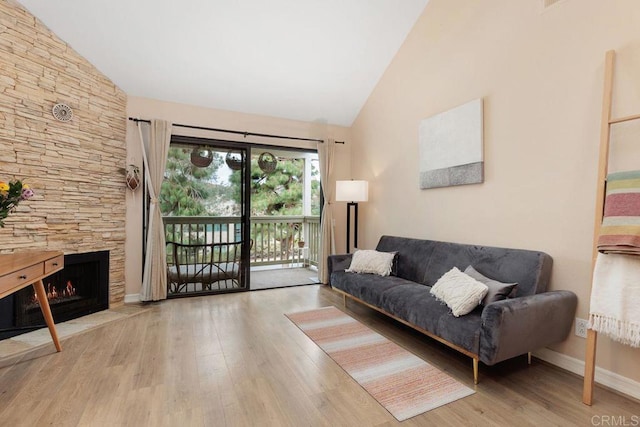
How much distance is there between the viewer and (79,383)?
1.95 meters

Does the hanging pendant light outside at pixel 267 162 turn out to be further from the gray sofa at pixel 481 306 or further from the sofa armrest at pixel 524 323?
the sofa armrest at pixel 524 323

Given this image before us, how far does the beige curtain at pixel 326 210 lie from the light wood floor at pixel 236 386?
186 cm

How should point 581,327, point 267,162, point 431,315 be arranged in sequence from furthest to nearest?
point 267,162 → point 431,315 → point 581,327

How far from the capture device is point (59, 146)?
2947 millimetres

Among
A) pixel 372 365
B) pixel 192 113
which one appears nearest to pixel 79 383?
pixel 372 365

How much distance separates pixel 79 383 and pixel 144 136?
2724 mm

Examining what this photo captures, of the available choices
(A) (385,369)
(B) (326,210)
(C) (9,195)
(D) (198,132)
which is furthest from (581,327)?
(D) (198,132)

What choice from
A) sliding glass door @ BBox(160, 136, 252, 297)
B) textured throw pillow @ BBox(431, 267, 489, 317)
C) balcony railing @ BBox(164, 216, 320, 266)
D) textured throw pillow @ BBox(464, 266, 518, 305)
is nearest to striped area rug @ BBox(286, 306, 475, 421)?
textured throw pillow @ BBox(431, 267, 489, 317)

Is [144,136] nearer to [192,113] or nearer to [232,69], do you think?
[192,113]

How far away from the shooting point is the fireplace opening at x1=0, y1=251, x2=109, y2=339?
8.95ft

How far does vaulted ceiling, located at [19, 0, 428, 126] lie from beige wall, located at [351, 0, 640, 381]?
0.60 meters

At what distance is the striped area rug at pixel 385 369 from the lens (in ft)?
5.87

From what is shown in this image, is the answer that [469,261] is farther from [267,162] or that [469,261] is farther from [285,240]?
[285,240]

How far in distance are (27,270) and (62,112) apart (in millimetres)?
1770
